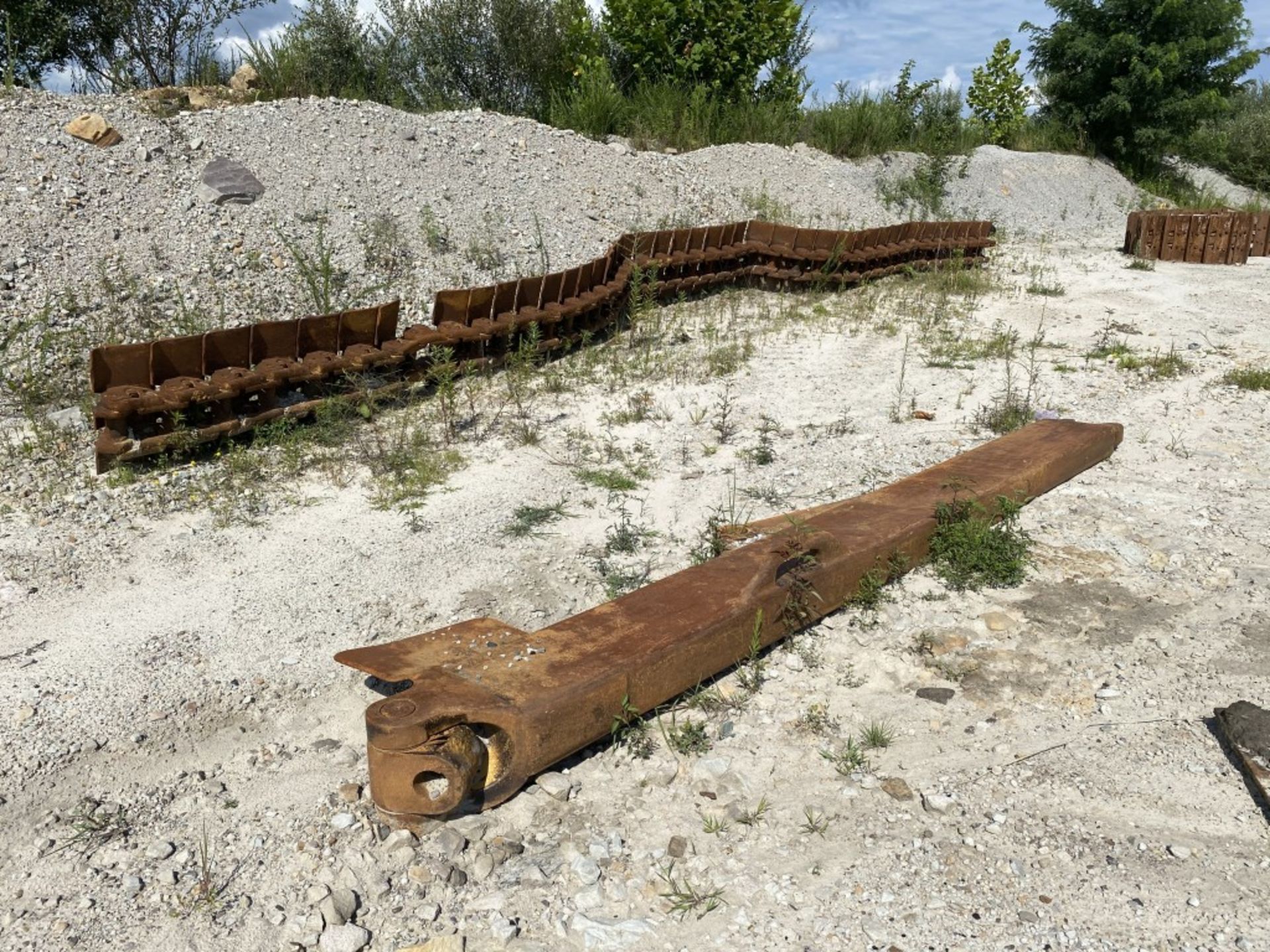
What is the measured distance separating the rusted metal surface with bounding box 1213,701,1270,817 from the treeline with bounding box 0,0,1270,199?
1228 centimetres

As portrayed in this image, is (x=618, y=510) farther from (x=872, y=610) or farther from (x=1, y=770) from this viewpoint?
(x=1, y=770)

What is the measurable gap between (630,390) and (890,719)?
3851mm

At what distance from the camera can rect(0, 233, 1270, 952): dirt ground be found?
7.86ft

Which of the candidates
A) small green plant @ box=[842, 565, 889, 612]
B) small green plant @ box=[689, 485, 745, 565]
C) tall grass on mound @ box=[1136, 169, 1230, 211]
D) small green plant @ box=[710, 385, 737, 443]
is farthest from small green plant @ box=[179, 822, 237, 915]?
tall grass on mound @ box=[1136, 169, 1230, 211]

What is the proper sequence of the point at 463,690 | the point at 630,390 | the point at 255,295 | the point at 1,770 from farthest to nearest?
the point at 255,295
the point at 630,390
the point at 1,770
the point at 463,690

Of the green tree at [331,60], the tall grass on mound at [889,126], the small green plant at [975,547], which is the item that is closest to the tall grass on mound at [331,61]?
the green tree at [331,60]

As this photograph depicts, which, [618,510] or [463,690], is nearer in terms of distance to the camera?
[463,690]

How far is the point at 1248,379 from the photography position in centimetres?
674

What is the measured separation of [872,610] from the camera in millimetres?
3840

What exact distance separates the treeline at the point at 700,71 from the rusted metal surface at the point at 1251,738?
40.3 ft

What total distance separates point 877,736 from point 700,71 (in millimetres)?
16071

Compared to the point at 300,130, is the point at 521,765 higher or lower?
lower

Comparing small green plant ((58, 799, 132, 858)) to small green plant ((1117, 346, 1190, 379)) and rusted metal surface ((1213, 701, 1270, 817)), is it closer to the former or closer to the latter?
rusted metal surface ((1213, 701, 1270, 817))

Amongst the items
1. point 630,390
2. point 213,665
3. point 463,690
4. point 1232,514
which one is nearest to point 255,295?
point 630,390
